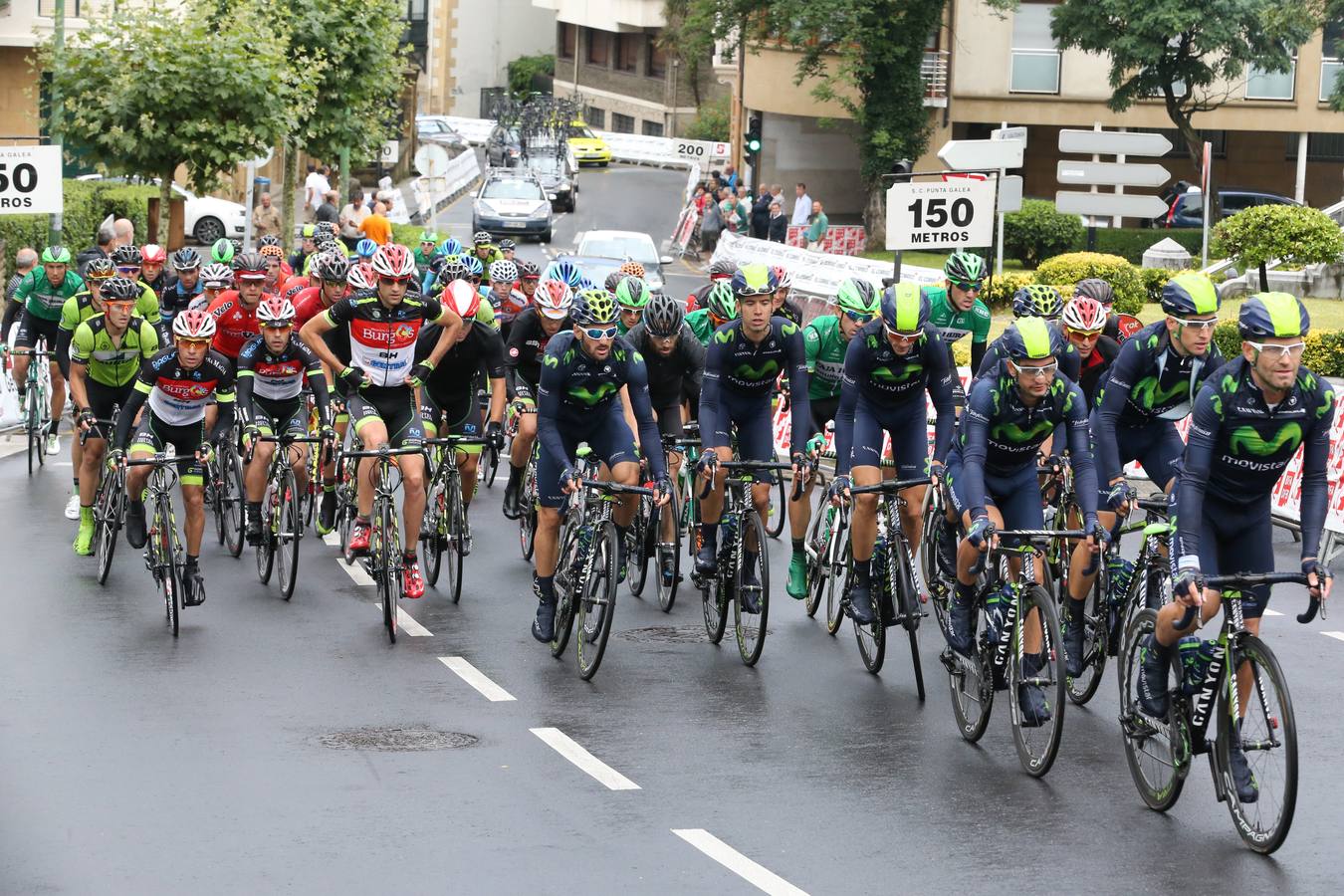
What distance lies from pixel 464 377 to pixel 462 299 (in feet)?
1.88

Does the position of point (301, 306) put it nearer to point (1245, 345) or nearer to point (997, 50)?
point (1245, 345)

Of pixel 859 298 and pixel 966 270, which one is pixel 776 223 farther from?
pixel 859 298

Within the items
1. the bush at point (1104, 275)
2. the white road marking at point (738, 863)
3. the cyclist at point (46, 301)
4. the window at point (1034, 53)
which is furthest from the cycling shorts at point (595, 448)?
the window at point (1034, 53)

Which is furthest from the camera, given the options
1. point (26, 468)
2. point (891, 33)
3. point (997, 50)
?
point (997, 50)

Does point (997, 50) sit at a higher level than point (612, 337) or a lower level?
higher

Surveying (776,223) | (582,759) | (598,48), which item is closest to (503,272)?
(582,759)

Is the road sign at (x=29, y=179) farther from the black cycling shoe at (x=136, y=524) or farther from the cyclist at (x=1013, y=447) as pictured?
the cyclist at (x=1013, y=447)

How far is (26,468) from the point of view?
19.6 meters

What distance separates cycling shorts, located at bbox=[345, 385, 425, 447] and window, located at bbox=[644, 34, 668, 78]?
80205mm

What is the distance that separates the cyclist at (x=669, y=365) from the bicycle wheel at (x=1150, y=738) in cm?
407

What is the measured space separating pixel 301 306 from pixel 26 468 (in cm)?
536

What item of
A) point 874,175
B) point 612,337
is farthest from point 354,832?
point 874,175

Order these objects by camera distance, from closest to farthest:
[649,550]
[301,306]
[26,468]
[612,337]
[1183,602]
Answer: [1183,602]
[612,337]
[649,550]
[301,306]
[26,468]

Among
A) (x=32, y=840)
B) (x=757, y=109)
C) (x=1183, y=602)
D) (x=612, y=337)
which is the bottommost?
(x=32, y=840)
